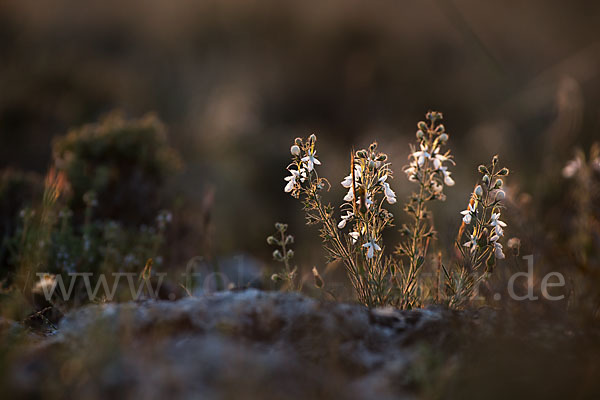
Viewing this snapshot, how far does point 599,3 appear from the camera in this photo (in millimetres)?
17094

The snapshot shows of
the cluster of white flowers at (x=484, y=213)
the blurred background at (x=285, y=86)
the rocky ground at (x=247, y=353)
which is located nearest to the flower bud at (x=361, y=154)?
the cluster of white flowers at (x=484, y=213)

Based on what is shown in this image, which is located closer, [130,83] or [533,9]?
[130,83]

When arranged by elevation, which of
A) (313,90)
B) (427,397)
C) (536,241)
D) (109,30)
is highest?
(109,30)

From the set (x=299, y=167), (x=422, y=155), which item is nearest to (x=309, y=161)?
(x=299, y=167)

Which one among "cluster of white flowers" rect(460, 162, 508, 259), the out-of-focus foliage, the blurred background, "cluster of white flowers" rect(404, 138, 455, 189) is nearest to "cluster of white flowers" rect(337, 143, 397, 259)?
"cluster of white flowers" rect(404, 138, 455, 189)

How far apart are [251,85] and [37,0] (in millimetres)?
8964

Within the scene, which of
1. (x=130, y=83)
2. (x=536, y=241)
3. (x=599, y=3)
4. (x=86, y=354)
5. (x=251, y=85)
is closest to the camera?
(x=86, y=354)

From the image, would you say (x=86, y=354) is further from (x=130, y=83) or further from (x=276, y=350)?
(x=130, y=83)

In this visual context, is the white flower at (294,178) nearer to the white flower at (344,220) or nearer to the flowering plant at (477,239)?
the white flower at (344,220)

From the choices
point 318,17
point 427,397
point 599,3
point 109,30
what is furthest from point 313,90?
point 427,397

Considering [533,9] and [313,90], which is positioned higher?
[533,9]

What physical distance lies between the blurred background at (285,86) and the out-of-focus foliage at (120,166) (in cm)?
28

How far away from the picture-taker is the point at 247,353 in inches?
60.7

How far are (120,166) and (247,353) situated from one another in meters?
3.76
